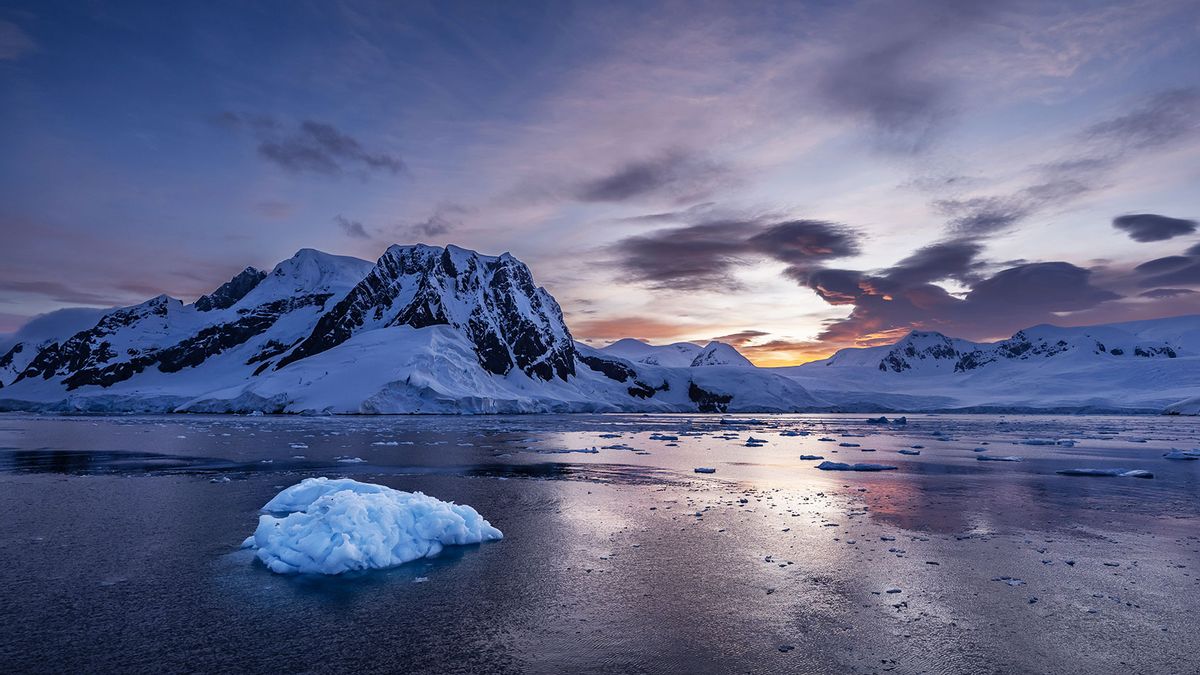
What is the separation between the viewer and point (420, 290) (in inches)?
6777

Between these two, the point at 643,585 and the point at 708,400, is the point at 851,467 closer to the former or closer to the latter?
the point at 643,585

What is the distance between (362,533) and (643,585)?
552 centimetres

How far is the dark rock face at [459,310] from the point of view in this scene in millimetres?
168625

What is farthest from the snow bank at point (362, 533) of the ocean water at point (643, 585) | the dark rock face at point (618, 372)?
the dark rock face at point (618, 372)

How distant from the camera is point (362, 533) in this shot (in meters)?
12.8

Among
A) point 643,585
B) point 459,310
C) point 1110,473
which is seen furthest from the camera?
point 459,310

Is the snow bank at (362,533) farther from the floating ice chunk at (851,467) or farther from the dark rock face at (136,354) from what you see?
the dark rock face at (136,354)

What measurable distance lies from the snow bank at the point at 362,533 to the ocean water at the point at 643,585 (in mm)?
466

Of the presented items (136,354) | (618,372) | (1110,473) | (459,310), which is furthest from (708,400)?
(136,354)

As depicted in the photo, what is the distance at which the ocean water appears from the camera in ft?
25.9

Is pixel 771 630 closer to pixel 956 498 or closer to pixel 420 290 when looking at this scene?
pixel 956 498

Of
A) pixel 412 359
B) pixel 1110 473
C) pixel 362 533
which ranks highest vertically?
pixel 412 359

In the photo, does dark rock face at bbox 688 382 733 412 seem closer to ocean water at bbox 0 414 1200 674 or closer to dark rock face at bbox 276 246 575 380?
dark rock face at bbox 276 246 575 380

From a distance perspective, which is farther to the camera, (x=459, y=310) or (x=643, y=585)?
(x=459, y=310)
